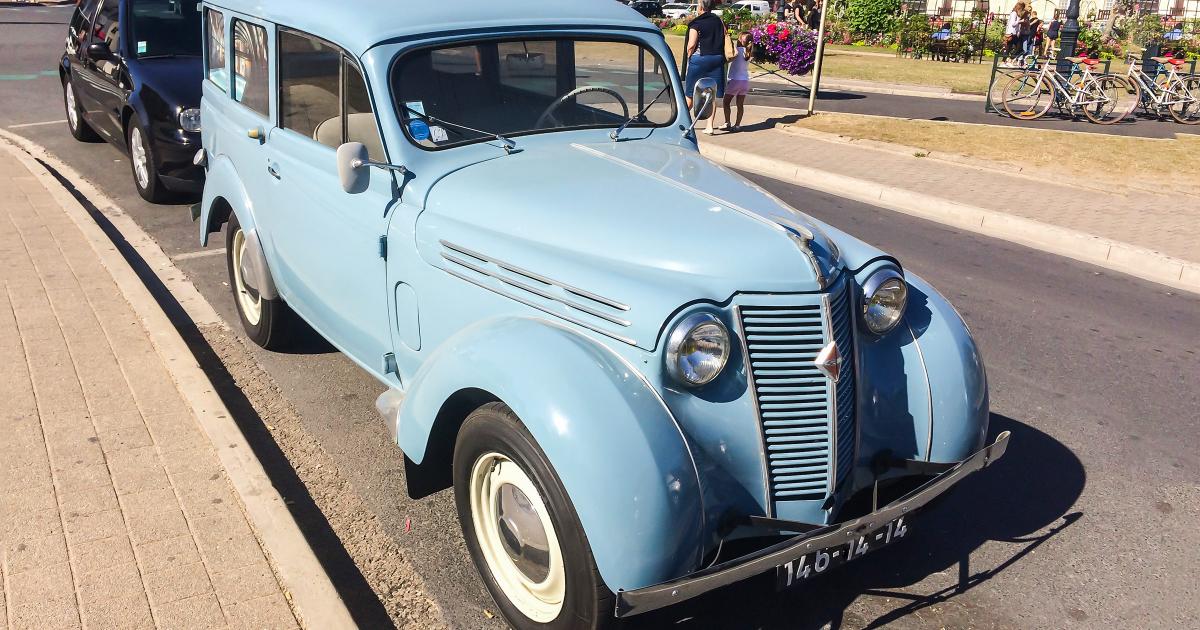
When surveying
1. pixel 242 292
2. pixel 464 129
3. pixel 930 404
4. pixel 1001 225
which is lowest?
pixel 242 292

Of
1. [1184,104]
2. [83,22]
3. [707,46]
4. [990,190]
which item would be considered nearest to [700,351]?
[990,190]

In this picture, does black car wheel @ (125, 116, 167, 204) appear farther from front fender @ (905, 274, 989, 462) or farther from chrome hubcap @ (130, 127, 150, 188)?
front fender @ (905, 274, 989, 462)

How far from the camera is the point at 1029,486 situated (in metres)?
4.28

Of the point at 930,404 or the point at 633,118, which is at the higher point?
the point at 633,118

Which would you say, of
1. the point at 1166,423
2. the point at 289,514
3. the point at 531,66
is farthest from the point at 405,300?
the point at 1166,423

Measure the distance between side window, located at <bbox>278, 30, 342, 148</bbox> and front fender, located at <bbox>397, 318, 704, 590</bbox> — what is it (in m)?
1.83

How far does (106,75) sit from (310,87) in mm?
6080

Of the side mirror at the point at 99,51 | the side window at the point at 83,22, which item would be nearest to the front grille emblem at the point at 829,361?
the side mirror at the point at 99,51

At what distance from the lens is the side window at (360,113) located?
3932mm

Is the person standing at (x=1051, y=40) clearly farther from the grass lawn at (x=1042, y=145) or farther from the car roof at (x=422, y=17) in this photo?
the car roof at (x=422, y=17)

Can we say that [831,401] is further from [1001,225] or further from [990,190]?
[990,190]

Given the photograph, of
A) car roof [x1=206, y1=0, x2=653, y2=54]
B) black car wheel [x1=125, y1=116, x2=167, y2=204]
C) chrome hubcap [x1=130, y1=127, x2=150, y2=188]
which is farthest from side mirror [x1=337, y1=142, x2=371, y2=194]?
chrome hubcap [x1=130, y1=127, x2=150, y2=188]

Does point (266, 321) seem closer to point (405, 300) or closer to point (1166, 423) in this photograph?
point (405, 300)

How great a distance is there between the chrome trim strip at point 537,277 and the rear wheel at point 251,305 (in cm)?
212
